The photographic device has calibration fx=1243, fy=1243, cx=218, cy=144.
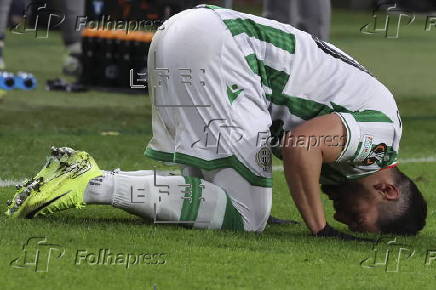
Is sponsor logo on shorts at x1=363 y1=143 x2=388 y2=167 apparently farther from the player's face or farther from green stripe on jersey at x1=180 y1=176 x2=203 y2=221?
green stripe on jersey at x1=180 y1=176 x2=203 y2=221

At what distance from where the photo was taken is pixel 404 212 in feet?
17.6

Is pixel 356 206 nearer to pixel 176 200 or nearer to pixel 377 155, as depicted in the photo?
pixel 377 155

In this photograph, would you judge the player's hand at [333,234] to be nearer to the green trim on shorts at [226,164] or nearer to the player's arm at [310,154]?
the player's arm at [310,154]

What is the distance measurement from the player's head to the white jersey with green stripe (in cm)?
8

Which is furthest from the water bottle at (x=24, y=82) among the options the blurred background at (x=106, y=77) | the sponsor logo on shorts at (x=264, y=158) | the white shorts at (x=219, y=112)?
the sponsor logo on shorts at (x=264, y=158)

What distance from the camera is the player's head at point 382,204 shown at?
5.32m

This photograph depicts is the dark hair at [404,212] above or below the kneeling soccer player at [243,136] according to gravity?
below

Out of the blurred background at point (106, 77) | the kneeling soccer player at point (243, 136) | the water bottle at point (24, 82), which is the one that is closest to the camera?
the kneeling soccer player at point (243, 136)

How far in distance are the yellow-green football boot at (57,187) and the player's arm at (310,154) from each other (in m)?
0.81

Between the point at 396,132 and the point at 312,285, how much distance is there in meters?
1.14

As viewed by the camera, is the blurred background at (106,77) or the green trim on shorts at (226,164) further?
the blurred background at (106,77)

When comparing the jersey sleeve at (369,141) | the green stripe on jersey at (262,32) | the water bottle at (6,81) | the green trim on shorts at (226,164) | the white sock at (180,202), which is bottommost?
the water bottle at (6,81)

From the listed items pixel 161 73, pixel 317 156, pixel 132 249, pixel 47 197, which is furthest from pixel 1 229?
pixel 317 156

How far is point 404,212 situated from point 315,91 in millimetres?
664
